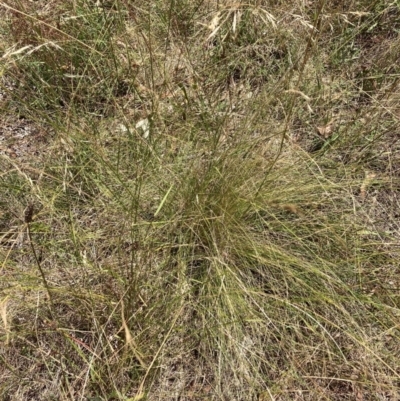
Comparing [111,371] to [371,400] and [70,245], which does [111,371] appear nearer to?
[70,245]

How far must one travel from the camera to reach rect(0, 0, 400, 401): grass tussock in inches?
55.6

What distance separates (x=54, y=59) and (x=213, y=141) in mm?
816

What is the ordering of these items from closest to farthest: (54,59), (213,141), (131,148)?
(213,141)
(131,148)
(54,59)

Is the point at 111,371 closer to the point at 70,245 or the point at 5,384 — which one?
the point at 5,384

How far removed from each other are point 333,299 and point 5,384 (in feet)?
3.53

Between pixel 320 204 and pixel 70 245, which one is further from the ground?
pixel 320 204

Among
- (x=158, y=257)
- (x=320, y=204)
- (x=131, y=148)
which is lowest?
(x=158, y=257)

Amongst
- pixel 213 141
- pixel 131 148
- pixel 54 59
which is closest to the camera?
pixel 213 141

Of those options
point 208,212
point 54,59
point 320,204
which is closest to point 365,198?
point 320,204

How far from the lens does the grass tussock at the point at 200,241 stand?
1.41m

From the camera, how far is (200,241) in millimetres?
1546

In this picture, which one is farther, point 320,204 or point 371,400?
point 320,204

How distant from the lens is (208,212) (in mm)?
1537

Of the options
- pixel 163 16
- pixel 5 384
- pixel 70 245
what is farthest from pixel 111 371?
pixel 163 16
